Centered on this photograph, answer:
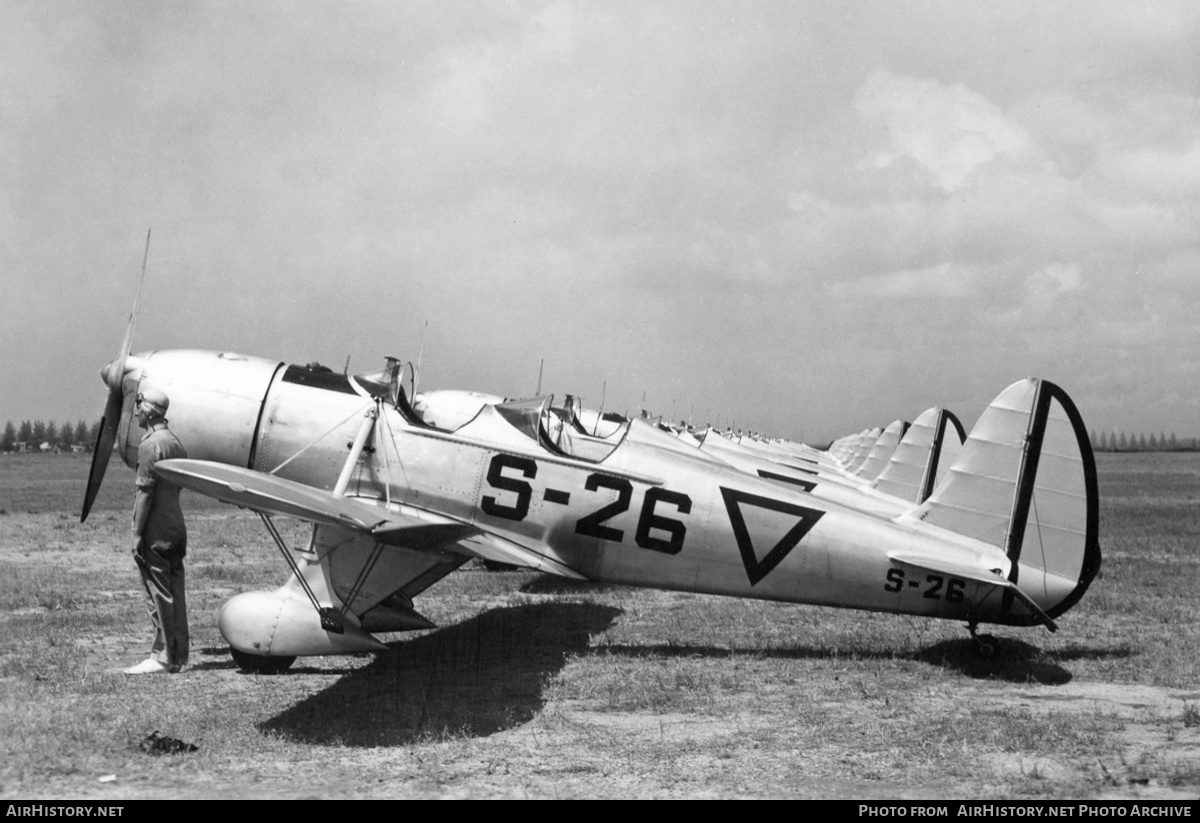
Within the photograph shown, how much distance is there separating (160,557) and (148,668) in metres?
0.77

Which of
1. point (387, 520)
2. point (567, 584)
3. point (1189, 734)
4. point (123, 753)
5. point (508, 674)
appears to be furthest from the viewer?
point (567, 584)

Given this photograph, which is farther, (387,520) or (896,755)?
(387,520)

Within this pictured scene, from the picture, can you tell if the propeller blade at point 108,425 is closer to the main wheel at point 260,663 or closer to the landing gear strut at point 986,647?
the main wheel at point 260,663

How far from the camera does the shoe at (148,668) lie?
697cm

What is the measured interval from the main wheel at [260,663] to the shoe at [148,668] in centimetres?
51

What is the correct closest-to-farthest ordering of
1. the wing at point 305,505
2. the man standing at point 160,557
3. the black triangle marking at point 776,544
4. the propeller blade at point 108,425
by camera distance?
the wing at point 305,505 < the man standing at point 160,557 < the black triangle marking at point 776,544 < the propeller blade at point 108,425

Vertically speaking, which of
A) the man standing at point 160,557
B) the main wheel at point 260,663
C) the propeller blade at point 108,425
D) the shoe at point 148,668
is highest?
the propeller blade at point 108,425

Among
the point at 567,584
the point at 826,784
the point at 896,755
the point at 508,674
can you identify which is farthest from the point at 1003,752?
the point at 567,584

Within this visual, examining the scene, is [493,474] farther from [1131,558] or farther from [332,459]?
[1131,558]

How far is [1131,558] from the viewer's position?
15.0 meters

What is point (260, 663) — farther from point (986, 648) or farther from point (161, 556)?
point (986, 648)

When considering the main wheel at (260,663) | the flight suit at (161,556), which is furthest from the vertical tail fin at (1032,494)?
the flight suit at (161,556)

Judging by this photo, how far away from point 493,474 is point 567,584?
4.59 meters

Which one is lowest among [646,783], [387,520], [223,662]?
[223,662]
